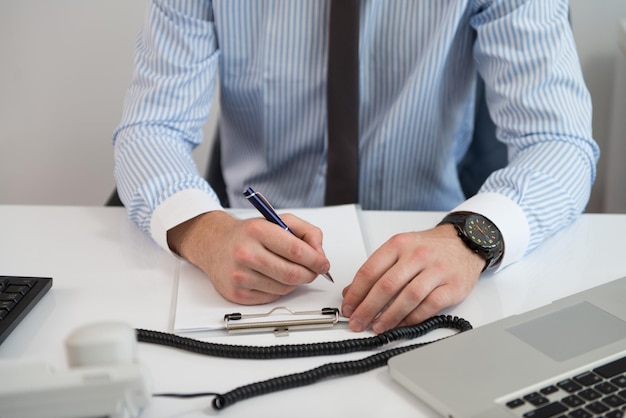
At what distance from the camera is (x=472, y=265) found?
994mm

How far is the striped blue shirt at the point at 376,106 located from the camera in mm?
1174

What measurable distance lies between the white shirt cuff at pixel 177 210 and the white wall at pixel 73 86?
1.24 meters

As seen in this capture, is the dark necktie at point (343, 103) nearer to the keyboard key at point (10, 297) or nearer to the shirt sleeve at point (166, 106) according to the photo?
the shirt sleeve at point (166, 106)

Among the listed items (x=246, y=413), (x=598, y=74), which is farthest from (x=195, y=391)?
(x=598, y=74)

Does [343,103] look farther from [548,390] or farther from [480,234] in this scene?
[548,390]

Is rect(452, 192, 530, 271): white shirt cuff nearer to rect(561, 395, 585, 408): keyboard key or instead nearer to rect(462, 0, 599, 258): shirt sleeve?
rect(462, 0, 599, 258): shirt sleeve

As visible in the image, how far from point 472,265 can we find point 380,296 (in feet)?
0.55

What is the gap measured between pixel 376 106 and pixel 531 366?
83cm

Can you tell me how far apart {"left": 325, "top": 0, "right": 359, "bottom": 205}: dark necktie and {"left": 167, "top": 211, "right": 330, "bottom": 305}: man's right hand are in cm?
39

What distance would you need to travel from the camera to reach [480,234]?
1046mm

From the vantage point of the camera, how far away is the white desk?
760 millimetres

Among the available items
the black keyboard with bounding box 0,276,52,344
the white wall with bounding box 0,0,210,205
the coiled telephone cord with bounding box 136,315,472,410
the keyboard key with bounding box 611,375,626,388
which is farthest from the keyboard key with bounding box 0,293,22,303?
the white wall with bounding box 0,0,210,205

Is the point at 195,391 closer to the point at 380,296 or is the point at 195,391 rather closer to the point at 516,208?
the point at 380,296

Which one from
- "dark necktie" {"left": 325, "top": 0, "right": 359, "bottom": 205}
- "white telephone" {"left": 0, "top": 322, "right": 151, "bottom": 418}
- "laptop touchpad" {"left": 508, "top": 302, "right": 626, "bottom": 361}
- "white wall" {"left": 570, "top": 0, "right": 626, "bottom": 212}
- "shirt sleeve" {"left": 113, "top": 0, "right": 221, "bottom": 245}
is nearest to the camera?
"white telephone" {"left": 0, "top": 322, "right": 151, "bottom": 418}
